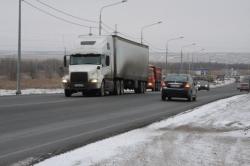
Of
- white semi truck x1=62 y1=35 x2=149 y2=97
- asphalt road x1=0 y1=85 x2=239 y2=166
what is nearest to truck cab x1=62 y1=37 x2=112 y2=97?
white semi truck x1=62 y1=35 x2=149 y2=97

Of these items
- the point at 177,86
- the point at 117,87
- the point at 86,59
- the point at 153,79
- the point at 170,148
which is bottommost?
the point at 170,148

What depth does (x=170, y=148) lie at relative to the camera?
11.7 meters

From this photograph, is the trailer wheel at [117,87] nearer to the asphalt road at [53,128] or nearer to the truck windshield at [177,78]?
the truck windshield at [177,78]

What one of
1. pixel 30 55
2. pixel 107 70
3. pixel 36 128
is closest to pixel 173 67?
pixel 30 55

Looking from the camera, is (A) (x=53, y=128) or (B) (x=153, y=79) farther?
(B) (x=153, y=79)

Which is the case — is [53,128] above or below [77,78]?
below

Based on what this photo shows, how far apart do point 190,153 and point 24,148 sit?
344 cm

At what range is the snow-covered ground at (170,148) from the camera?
9.95 meters

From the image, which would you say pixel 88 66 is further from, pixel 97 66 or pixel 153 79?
pixel 153 79

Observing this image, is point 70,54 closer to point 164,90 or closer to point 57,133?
point 164,90

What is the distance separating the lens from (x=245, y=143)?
12.8m

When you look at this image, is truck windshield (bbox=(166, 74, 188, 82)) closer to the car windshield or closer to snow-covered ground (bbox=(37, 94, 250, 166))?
the car windshield

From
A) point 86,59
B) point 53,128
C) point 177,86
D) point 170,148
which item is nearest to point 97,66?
point 86,59

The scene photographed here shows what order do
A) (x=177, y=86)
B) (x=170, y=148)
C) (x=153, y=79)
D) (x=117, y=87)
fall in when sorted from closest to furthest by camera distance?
(x=170, y=148), (x=177, y=86), (x=117, y=87), (x=153, y=79)
